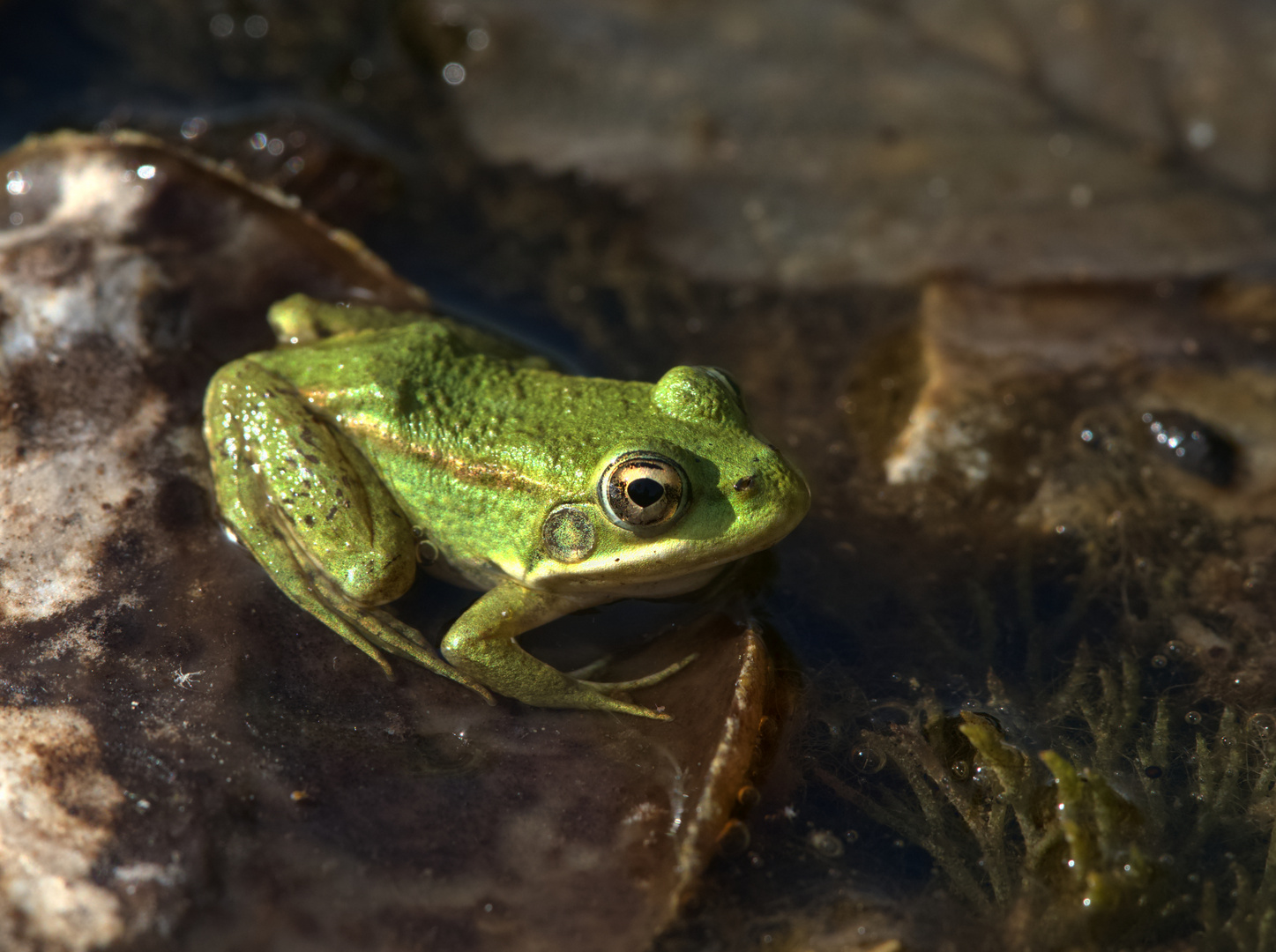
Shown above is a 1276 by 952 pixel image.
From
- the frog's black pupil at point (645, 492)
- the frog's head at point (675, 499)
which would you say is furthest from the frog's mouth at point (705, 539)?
the frog's black pupil at point (645, 492)

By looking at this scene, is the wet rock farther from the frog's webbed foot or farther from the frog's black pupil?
the frog's black pupil

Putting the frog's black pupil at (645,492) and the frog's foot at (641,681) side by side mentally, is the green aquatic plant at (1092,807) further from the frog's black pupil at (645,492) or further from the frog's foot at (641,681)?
the frog's black pupil at (645,492)

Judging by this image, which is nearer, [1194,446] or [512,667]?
[512,667]

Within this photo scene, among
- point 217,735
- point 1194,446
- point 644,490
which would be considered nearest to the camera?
point 217,735

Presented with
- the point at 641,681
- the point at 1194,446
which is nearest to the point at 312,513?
the point at 641,681

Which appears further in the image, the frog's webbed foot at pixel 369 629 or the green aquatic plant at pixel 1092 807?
the frog's webbed foot at pixel 369 629

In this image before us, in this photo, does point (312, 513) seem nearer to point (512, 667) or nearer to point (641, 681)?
point (512, 667)
